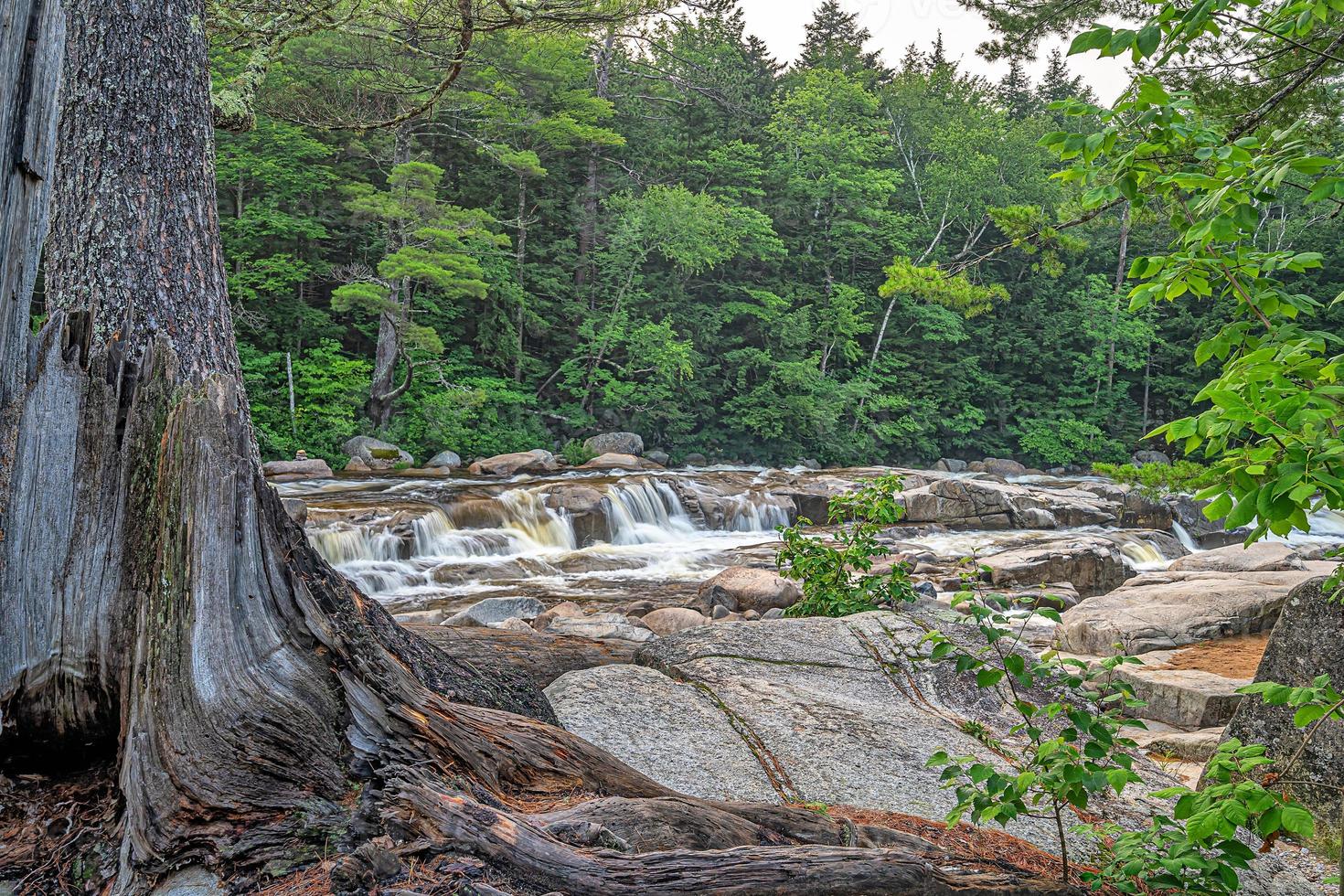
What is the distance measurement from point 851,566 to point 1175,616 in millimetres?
3580

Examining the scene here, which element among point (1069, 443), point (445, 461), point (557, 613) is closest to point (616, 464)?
point (445, 461)

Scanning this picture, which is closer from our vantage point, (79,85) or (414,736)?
(414,736)

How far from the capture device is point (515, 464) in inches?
714

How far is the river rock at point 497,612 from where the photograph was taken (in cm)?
874

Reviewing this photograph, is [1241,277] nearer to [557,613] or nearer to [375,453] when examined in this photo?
[557,613]

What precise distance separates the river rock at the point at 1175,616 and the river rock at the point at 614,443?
14.2 meters

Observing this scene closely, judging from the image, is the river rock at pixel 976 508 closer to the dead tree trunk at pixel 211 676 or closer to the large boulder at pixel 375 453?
the large boulder at pixel 375 453

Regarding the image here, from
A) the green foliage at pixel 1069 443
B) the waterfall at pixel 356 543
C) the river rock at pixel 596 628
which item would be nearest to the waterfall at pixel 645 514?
the waterfall at pixel 356 543

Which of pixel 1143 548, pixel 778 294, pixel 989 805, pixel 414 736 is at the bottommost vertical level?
pixel 1143 548

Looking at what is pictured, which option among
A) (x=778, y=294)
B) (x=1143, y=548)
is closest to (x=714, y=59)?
(x=778, y=294)

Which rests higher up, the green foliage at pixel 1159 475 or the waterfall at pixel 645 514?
the green foliage at pixel 1159 475

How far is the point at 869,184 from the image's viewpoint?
86.1ft

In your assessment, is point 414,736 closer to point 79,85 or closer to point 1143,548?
point 79,85

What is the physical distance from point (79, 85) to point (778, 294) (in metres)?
25.8
